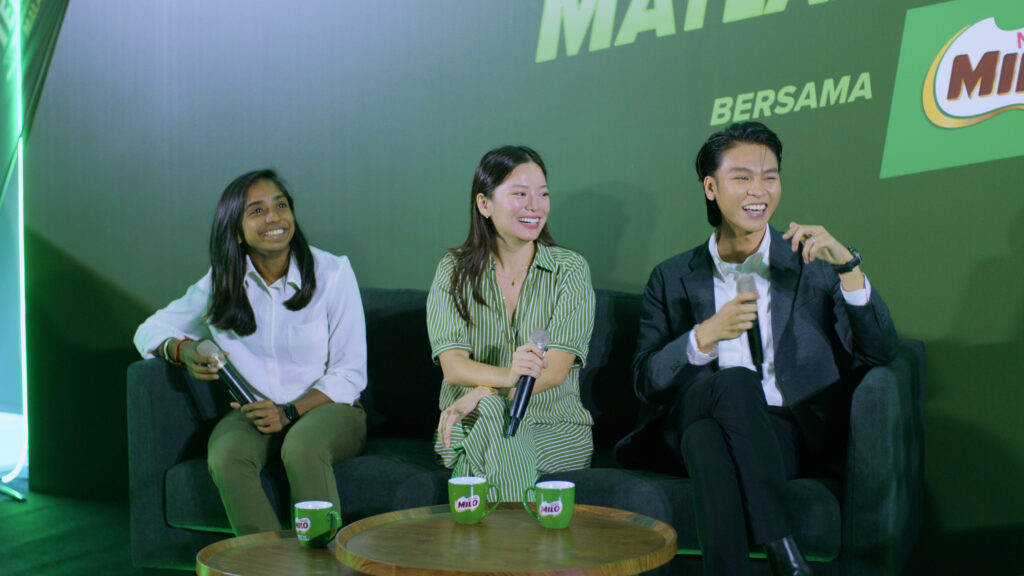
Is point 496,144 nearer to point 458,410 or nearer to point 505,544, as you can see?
point 458,410

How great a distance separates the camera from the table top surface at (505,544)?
5.17 ft

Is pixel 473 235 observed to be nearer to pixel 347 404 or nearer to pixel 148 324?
pixel 347 404

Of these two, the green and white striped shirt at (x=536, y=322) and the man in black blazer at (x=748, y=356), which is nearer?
the man in black blazer at (x=748, y=356)

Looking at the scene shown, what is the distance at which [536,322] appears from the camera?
2.56 meters

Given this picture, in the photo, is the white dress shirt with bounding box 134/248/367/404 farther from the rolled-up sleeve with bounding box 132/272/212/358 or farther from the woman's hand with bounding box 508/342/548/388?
the woman's hand with bounding box 508/342/548/388

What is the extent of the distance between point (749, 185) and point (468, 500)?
1088mm

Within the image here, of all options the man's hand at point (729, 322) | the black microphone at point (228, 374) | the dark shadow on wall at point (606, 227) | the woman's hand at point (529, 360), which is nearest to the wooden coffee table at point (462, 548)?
the woman's hand at point (529, 360)

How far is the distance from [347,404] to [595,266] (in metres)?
0.96

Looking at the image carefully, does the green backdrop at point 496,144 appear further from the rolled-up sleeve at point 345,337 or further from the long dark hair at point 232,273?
the long dark hair at point 232,273

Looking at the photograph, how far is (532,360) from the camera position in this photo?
2199 millimetres

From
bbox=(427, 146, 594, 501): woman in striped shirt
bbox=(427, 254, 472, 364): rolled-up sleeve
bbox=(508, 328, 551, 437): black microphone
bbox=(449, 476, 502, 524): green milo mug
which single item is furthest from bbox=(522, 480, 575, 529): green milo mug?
bbox=(427, 254, 472, 364): rolled-up sleeve

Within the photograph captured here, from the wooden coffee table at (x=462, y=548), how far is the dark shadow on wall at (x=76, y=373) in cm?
230

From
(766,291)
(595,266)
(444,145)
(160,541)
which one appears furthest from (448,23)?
(160,541)

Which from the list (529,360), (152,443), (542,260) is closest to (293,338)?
(152,443)
